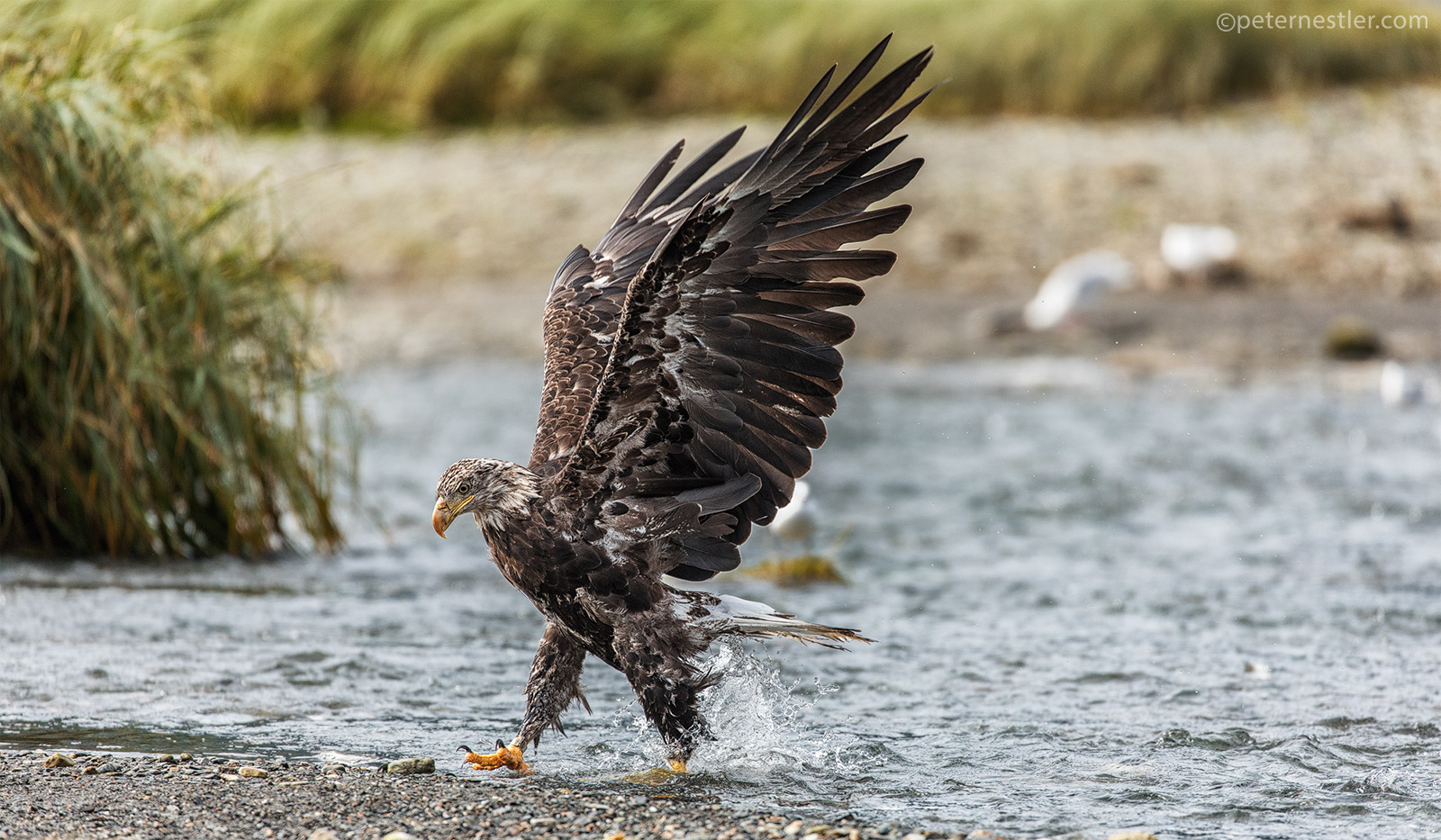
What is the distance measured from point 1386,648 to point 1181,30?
11.7 meters

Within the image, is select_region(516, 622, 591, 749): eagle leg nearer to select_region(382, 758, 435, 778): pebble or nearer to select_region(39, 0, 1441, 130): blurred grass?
select_region(382, 758, 435, 778): pebble

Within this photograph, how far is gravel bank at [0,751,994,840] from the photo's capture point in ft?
10.9

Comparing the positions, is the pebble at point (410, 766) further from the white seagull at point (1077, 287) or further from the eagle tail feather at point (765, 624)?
the white seagull at point (1077, 287)

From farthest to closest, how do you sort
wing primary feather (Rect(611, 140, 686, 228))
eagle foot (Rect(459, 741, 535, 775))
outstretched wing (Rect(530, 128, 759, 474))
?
wing primary feather (Rect(611, 140, 686, 228)), outstretched wing (Rect(530, 128, 759, 474)), eagle foot (Rect(459, 741, 535, 775))

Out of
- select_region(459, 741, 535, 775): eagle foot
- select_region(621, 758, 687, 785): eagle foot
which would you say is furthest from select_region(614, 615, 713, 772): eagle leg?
select_region(459, 741, 535, 775): eagle foot

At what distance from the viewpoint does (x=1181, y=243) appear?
12.0 metres

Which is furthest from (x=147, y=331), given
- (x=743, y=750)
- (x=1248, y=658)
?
(x=1248, y=658)

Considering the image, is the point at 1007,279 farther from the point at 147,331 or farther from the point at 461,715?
the point at 461,715

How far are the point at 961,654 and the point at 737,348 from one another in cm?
183

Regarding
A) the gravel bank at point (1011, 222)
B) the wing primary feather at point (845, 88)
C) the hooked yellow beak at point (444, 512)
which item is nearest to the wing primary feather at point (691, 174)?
the wing primary feather at point (845, 88)

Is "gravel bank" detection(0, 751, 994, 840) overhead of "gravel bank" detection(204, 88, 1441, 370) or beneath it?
beneath

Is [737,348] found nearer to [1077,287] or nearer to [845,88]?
[845,88]

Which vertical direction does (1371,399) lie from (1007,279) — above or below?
below

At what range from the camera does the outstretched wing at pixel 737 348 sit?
3824 millimetres
